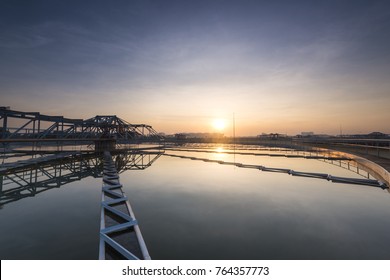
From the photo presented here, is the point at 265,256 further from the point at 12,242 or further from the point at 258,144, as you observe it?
the point at 258,144

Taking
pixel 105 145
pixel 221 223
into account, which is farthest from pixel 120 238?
pixel 105 145

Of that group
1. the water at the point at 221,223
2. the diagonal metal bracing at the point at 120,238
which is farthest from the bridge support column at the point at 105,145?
the diagonal metal bracing at the point at 120,238

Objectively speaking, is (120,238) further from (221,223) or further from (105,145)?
(105,145)

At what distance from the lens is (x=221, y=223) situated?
6809mm

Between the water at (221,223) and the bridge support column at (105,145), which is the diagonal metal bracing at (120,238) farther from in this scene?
the bridge support column at (105,145)

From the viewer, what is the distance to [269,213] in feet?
25.3

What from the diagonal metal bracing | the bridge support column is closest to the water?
the diagonal metal bracing

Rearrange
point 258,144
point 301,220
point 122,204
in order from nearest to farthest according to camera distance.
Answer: point 301,220 < point 122,204 < point 258,144

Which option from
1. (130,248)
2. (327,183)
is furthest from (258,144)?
(130,248)

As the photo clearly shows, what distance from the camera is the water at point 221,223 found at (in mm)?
5191

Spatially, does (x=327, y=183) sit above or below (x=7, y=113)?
below

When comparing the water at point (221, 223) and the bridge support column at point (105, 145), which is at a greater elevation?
the bridge support column at point (105, 145)

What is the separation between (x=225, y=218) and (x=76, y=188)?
1064 centimetres

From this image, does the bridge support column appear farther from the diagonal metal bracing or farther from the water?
the diagonal metal bracing
